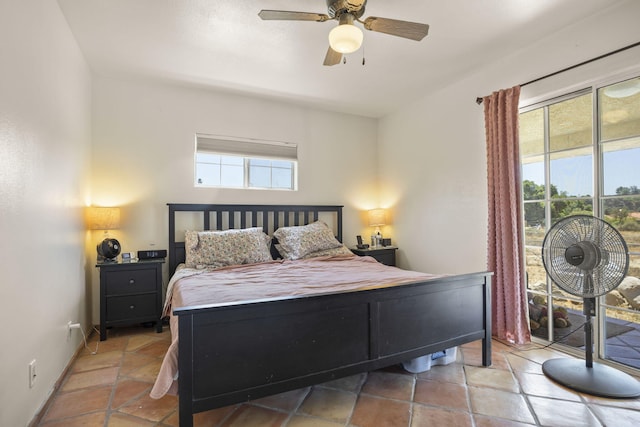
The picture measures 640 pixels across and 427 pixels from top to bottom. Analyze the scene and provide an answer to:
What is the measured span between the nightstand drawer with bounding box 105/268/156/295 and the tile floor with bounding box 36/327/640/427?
2.25 feet

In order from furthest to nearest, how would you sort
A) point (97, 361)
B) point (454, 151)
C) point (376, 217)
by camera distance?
point (376, 217), point (454, 151), point (97, 361)

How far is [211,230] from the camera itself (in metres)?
3.51

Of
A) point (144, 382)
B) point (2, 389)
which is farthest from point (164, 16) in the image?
point (144, 382)

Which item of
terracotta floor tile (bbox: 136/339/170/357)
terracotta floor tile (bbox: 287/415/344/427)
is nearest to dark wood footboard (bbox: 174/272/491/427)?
terracotta floor tile (bbox: 287/415/344/427)

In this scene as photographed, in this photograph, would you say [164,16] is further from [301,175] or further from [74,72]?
[301,175]

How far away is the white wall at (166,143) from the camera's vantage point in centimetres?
322

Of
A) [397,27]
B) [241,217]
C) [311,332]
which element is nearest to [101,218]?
[241,217]

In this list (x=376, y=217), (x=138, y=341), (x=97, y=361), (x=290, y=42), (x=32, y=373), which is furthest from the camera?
(x=376, y=217)

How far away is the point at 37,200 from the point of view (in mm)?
1795

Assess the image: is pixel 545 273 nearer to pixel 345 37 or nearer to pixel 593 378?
pixel 593 378

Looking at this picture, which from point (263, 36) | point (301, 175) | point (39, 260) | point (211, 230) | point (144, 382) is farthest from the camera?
point (301, 175)

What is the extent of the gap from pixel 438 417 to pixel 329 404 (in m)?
0.60

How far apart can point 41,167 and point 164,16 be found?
1.29 m

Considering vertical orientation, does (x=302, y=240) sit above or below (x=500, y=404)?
above
